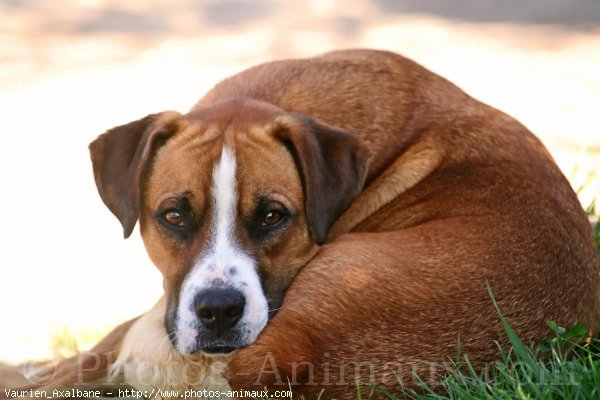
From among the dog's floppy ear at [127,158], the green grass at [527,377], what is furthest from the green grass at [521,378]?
the dog's floppy ear at [127,158]

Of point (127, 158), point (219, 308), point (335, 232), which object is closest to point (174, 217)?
point (127, 158)

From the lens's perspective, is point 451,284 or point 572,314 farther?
point 572,314

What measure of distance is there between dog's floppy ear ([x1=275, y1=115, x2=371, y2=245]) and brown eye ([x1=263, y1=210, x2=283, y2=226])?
14 centimetres

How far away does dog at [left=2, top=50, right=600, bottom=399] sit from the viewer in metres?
4.43

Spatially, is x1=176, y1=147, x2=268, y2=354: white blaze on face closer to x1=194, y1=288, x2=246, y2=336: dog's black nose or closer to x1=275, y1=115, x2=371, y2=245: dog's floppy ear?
x1=194, y1=288, x2=246, y2=336: dog's black nose

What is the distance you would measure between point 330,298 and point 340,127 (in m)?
1.41

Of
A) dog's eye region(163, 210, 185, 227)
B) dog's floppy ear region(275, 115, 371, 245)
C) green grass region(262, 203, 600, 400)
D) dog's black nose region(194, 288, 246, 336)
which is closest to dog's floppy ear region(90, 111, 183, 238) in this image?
dog's eye region(163, 210, 185, 227)

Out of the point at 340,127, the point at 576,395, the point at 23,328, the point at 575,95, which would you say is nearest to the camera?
the point at 576,395

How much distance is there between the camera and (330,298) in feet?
14.7

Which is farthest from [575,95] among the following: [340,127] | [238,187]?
[238,187]

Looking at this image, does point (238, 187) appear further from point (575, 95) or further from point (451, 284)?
point (575, 95)

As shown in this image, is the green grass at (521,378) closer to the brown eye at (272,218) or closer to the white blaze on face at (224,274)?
the white blaze on face at (224,274)

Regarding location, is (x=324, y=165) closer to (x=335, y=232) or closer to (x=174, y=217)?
(x=335, y=232)

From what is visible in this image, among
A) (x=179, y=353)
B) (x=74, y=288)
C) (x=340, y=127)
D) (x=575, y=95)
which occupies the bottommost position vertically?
(x=575, y=95)
